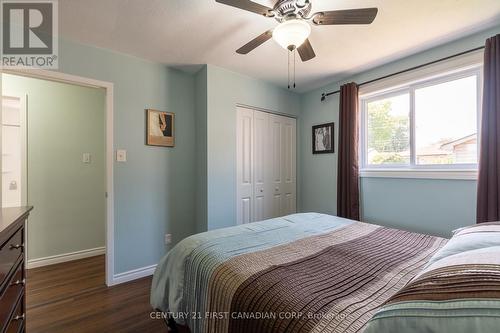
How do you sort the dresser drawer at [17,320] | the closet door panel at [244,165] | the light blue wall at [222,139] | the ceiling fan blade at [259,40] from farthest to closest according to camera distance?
the closet door panel at [244,165], the light blue wall at [222,139], the ceiling fan blade at [259,40], the dresser drawer at [17,320]

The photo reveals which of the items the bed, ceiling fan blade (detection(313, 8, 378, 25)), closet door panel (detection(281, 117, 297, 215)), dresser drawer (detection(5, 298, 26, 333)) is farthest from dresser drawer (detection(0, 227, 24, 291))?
closet door panel (detection(281, 117, 297, 215))

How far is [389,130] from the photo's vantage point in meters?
2.70

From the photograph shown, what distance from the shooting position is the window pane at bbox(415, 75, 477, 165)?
2.10 metres

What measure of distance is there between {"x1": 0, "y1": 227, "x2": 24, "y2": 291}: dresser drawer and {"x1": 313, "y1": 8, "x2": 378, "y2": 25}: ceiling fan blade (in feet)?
6.49

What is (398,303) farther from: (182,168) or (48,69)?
(48,69)

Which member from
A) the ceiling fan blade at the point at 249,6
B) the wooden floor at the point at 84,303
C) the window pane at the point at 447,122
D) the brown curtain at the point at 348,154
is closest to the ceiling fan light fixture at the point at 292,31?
the ceiling fan blade at the point at 249,6

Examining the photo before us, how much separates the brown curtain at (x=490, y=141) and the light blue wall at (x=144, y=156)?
2804mm

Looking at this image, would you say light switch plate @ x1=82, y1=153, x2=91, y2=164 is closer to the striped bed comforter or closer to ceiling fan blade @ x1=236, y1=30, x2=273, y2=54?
the striped bed comforter

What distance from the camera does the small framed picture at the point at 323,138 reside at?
3174 mm

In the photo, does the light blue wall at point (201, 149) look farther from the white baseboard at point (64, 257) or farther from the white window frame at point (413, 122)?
the white window frame at point (413, 122)

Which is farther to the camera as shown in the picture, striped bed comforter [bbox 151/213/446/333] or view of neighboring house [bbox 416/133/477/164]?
view of neighboring house [bbox 416/133/477/164]

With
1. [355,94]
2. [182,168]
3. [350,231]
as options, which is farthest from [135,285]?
[355,94]

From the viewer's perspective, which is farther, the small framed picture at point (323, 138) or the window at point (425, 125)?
the small framed picture at point (323, 138)

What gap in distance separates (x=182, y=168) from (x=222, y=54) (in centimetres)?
138
